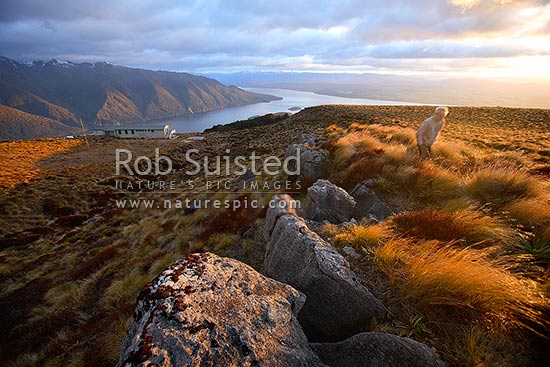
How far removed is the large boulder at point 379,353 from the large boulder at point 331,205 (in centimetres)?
384

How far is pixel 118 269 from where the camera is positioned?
8562 millimetres

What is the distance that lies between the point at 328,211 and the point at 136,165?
3683cm

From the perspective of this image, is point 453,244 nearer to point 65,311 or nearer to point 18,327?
point 65,311

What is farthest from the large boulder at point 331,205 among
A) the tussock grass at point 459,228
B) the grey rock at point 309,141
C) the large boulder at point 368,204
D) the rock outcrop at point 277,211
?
the grey rock at point 309,141

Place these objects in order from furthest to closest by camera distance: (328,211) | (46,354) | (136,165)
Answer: (136,165)
(328,211)
(46,354)

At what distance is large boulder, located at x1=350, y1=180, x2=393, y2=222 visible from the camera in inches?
251

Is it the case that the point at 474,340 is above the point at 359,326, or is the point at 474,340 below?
above

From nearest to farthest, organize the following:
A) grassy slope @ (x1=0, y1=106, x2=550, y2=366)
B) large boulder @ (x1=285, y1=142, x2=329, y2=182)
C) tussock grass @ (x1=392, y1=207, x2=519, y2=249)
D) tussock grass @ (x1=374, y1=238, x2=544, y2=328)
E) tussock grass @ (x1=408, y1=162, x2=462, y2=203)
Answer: tussock grass @ (x1=374, y1=238, x2=544, y2=328)
grassy slope @ (x1=0, y1=106, x2=550, y2=366)
tussock grass @ (x1=392, y1=207, x2=519, y2=249)
tussock grass @ (x1=408, y1=162, x2=462, y2=203)
large boulder @ (x1=285, y1=142, x2=329, y2=182)

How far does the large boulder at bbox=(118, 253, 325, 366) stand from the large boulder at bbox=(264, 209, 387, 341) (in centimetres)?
49

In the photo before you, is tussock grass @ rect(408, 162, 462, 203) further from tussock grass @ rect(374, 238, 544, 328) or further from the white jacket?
tussock grass @ rect(374, 238, 544, 328)

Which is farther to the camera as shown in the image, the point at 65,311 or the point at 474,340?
the point at 65,311

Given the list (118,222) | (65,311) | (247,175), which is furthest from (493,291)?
(118,222)

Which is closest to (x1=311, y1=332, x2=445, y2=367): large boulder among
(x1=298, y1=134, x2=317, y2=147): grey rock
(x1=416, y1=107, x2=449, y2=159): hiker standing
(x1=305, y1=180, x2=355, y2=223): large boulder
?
(x1=305, y1=180, x2=355, y2=223): large boulder

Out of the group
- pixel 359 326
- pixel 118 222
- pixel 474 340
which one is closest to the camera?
pixel 474 340
